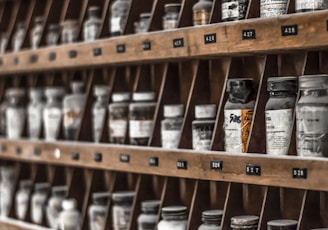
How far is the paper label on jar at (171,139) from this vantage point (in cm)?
240

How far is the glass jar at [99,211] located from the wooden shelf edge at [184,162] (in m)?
0.12

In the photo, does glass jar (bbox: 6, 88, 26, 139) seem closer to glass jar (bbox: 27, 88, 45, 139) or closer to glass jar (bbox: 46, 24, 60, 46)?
glass jar (bbox: 27, 88, 45, 139)

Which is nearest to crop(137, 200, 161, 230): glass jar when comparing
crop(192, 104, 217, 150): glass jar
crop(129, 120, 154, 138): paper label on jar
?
crop(129, 120, 154, 138): paper label on jar

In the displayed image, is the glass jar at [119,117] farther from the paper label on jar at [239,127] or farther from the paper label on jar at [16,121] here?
the paper label on jar at [16,121]

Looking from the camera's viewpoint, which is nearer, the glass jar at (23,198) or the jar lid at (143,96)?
the jar lid at (143,96)

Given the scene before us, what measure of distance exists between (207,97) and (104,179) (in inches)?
25.8

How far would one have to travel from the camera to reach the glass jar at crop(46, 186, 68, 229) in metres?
3.03

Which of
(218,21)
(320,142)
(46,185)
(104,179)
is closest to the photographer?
(320,142)

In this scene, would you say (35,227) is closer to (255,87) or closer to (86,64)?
(86,64)

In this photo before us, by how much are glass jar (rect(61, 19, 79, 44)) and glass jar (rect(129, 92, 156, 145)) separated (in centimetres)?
47

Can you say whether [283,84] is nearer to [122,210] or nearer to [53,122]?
[122,210]

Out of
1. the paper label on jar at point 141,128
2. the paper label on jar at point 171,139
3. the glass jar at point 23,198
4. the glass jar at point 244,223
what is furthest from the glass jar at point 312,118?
the glass jar at point 23,198

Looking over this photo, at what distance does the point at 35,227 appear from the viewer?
3057 millimetres

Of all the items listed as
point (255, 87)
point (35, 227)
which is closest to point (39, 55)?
point (35, 227)
